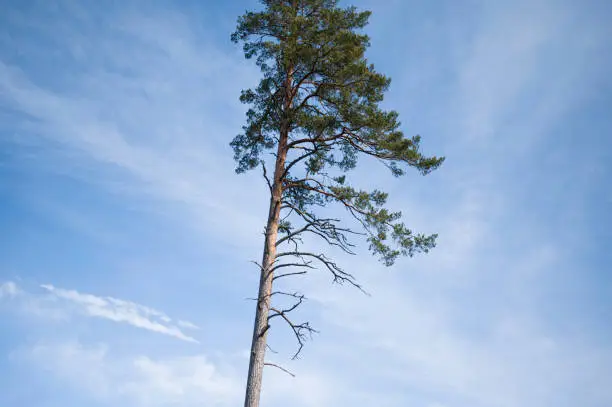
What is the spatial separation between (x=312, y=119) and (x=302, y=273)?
3.63m

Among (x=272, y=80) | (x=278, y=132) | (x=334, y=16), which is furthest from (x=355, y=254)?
(x=334, y=16)

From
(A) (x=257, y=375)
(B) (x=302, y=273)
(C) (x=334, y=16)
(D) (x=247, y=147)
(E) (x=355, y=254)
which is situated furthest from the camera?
(D) (x=247, y=147)

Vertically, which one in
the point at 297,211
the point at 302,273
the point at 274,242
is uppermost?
the point at 297,211

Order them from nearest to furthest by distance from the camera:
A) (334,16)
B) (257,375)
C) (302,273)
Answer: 1. (257,375)
2. (302,273)
3. (334,16)

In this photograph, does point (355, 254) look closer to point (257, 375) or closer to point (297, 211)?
point (297, 211)

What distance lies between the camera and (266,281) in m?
10.8

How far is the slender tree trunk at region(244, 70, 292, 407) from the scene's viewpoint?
9.98 metres

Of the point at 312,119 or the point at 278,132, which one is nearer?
the point at 312,119

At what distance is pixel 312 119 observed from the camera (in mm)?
11734

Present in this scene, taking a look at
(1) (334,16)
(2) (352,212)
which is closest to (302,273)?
(2) (352,212)

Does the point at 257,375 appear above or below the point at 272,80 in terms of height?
below

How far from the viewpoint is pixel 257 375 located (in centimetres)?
1002

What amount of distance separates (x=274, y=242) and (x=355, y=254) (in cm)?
193

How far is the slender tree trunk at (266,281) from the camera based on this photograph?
998cm
